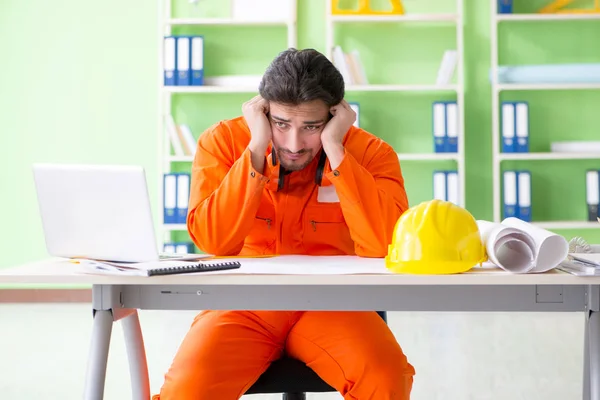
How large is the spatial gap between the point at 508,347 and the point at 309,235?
82.7 inches

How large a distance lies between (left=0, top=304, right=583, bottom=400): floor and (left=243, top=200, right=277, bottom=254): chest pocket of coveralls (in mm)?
1128

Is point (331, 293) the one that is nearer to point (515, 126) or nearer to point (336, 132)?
point (336, 132)

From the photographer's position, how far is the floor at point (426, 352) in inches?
125

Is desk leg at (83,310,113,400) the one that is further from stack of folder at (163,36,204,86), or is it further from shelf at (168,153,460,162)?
stack of folder at (163,36,204,86)

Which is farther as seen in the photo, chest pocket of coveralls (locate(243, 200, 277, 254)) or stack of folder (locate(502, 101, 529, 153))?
stack of folder (locate(502, 101, 529, 153))

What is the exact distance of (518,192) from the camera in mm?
4754

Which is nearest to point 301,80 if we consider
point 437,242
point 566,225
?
point 437,242

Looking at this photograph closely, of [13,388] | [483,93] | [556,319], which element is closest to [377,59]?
[483,93]

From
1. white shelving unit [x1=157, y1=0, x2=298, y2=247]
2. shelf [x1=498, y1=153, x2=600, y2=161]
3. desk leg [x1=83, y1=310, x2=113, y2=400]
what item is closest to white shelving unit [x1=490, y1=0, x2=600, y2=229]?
shelf [x1=498, y1=153, x2=600, y2=161]

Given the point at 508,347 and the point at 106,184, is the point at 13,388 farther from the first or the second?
the point at 508,347

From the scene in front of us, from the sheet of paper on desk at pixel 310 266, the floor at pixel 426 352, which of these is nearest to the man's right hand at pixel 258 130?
the sheet of paper on desk at pixel 310 266

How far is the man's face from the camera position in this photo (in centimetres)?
206

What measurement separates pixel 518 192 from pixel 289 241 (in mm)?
2919

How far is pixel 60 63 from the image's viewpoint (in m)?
5.21
